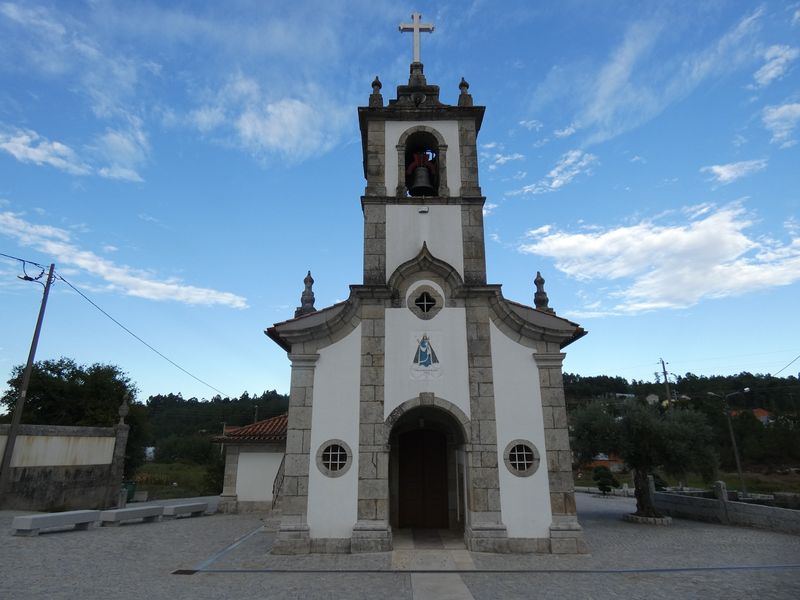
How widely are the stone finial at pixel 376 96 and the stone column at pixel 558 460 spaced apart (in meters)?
8.20

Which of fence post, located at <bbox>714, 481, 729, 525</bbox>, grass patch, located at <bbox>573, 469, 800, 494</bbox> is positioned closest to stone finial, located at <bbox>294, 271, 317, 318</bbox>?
fence post, located at <bbox>714, 481, 729, 525</bbox>

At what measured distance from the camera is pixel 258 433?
18562mm

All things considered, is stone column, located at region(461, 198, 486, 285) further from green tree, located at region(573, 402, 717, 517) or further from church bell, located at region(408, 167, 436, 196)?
green tree, located at region(573, 402, 717, 517)

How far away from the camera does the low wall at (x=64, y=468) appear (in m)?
16.6

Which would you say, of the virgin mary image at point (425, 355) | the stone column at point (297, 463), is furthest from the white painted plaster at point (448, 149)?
the stone column at point (297, 463)

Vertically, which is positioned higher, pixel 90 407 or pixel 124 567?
pixel 90 407

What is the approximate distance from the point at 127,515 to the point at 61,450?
552cm

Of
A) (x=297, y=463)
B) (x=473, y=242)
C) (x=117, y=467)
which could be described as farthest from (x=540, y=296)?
(x=117, y=467)

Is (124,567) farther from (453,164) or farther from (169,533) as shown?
(453,164)

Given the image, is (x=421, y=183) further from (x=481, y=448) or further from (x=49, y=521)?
(x=49, y=521)

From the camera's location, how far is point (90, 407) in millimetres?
26219

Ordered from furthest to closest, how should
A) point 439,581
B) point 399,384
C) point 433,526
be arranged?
point 433,526, point 399,384, point 439,581

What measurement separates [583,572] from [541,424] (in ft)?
9.93

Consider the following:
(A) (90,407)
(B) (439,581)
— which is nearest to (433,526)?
(B) (439,581)
